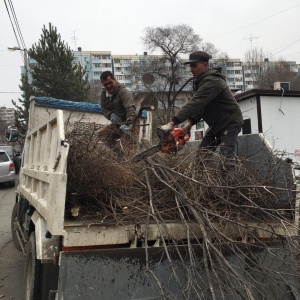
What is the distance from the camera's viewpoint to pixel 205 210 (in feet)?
9.53

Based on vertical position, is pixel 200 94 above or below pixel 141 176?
above

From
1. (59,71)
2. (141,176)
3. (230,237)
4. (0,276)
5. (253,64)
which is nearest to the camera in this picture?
(230,237)

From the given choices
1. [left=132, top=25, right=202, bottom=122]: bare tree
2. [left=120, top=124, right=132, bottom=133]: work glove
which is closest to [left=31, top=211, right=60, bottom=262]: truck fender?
[left=120, top=124, right=132, bottom=133]: work glove

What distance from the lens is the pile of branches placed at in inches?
104

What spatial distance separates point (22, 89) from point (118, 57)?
67.1 meters

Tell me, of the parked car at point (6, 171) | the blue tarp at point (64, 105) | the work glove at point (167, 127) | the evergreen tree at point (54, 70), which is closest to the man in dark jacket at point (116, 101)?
the blue tarp at point (64, 105)

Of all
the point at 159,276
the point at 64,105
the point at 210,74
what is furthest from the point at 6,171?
the point at 159,276

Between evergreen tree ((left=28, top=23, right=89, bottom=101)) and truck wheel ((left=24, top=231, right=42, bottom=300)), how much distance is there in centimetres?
2324

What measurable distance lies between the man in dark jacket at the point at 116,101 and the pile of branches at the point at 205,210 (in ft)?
5.86

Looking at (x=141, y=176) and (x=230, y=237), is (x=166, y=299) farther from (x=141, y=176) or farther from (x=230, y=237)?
(x=141, y=176)

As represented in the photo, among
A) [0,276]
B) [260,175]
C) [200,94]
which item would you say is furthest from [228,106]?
Answer: [0,276]

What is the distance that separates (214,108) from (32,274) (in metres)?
2.54

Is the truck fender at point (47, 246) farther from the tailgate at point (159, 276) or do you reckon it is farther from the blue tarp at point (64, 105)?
the blue tarp at point (64, 105)

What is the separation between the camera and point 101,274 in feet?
8.70
